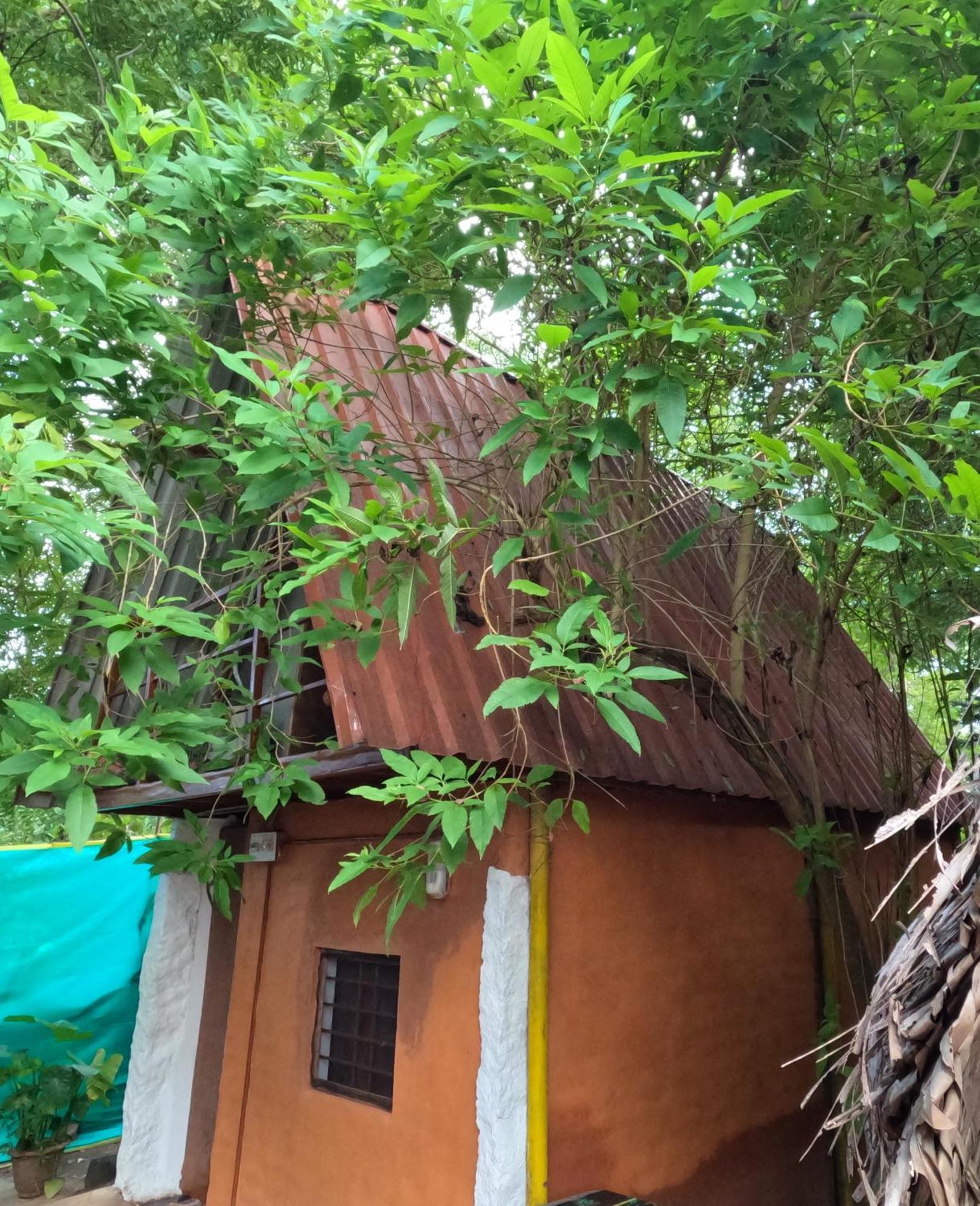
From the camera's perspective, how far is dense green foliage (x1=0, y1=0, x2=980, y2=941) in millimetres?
2691

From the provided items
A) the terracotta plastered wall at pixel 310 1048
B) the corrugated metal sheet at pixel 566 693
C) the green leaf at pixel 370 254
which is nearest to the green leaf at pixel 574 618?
the corrugated metal sheet at pixel 566 693

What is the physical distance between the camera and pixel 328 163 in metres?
4.20

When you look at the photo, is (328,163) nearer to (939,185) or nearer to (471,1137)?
(939,185)

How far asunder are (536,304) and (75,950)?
21.5ft

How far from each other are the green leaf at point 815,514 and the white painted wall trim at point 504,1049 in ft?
7.70

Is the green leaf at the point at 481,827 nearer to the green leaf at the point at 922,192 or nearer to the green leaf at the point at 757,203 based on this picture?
the green leaf at the point at 757,203

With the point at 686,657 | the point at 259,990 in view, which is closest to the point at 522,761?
the point at 686,657

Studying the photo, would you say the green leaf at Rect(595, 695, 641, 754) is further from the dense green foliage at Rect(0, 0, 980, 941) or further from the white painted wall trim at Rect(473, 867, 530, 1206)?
the white painted wall trim at Rect(473, 867, 530, 1206)

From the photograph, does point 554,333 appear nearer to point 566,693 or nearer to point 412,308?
point 412,308

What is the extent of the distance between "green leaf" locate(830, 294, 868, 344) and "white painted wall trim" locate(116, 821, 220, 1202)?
5.67 m

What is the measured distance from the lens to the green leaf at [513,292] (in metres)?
2.90

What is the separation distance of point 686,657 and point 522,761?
1.00m

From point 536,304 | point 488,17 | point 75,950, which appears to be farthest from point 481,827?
point 75,950

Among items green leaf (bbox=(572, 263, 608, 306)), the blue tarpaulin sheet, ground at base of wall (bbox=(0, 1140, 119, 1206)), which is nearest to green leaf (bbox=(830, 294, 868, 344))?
green leaf (bbox=(572, 263, 608, 306))
